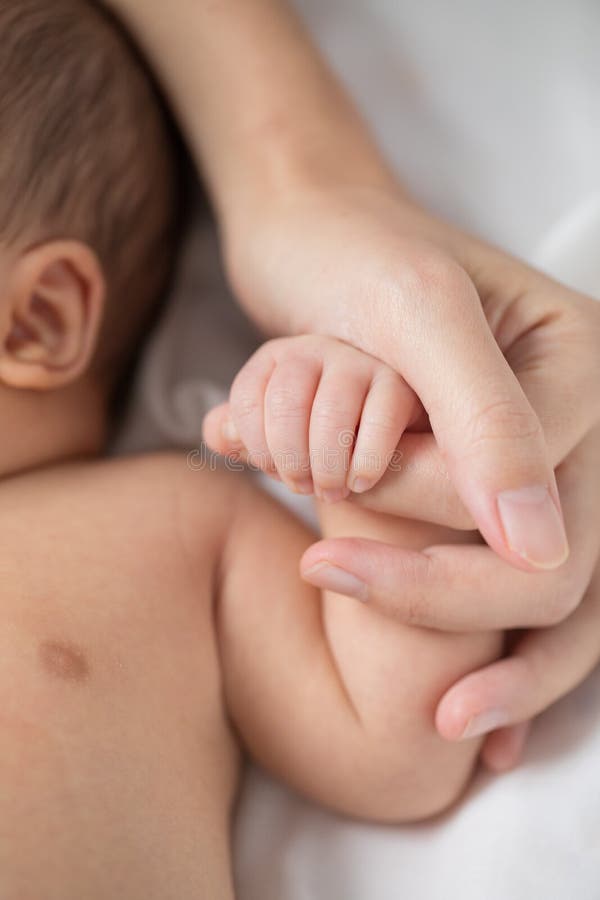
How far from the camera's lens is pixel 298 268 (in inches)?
33.8

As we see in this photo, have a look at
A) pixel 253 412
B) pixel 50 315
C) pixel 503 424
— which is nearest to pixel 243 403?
pixel 253 412

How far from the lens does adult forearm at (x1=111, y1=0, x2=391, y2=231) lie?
0.98 m

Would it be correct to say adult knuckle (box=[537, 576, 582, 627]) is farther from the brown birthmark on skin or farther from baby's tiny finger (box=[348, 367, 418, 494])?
the brown birthmark on skin

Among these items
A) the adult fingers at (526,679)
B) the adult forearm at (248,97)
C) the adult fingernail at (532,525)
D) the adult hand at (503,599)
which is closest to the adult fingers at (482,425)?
the adult fingernail at (532,525)

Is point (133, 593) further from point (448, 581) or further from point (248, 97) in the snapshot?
point (248, 97)

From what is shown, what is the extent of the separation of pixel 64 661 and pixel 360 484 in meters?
0.28

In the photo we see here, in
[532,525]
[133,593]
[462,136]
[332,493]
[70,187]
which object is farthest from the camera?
[462,136]

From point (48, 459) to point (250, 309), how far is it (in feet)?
0.88

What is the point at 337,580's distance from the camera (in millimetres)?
752

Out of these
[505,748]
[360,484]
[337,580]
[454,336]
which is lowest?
[505,748]

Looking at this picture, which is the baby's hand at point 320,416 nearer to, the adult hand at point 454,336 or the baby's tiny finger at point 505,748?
the adult hand at point 454,336

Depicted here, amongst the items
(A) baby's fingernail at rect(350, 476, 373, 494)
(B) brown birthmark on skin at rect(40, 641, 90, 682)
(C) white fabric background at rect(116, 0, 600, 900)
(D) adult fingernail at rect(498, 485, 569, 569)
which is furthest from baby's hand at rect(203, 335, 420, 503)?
(C) white fabric background at rect(116, 0, 600, 900)

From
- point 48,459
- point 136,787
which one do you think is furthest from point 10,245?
point 136,787

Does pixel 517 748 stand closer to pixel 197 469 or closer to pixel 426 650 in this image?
pixel 426 650
